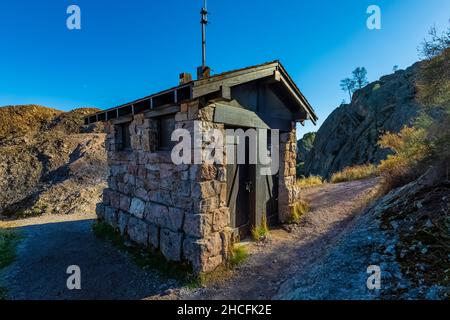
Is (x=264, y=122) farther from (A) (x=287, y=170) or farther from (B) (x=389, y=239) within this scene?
(B) (x=389, y=239)

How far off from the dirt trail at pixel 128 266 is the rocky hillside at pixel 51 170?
12.7 feet

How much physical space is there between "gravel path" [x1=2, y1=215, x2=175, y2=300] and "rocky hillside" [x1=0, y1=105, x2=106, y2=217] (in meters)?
4.19

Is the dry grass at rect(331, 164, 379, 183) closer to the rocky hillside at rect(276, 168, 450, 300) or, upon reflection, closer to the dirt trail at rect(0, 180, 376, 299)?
the dirt trail at rect(0, 180, 376, 299)

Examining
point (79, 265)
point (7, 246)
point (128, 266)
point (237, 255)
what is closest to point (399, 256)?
point (237, 255)

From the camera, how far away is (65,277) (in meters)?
4.70

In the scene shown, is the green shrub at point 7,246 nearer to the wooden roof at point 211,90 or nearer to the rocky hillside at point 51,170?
the rocky hillside at point 51,170

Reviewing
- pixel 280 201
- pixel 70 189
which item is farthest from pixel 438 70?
pixel 70 189

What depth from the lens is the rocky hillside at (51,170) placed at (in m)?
11.0

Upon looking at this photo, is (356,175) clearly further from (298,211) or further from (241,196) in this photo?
(241,196)

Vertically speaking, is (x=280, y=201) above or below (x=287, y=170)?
below

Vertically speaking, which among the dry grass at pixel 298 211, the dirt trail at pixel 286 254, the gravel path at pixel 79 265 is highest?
Result: the dry grass at pixel 298 211

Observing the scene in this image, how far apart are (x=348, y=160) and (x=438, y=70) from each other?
25.4 meters

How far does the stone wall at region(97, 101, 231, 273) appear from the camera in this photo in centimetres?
437

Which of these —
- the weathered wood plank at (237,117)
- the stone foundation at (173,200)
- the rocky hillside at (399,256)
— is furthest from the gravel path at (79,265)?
the weathered wood plank at (237,117)
